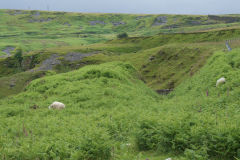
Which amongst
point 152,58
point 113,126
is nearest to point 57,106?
point 113,126

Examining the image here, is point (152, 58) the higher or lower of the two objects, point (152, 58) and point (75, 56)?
the higher

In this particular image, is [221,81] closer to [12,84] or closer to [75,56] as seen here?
[12,84]

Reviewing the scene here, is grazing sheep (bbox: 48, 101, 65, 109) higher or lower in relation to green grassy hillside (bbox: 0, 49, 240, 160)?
lower

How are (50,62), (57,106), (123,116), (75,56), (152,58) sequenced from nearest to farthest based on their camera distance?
1. (123,116)
2. (57,106)
3. (152,58)
4. (50,62)
5. (75,56)

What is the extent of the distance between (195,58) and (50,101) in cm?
3833

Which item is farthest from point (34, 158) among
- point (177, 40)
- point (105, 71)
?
point (177, 40)

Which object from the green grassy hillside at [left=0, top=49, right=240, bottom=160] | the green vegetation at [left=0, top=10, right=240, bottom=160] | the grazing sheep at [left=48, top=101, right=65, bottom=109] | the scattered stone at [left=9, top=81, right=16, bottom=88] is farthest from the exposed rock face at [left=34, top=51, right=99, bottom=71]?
the grazing sheep at [left=48, top=101, right=65, bottom=109]

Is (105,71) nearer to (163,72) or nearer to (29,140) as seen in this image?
(29,140)

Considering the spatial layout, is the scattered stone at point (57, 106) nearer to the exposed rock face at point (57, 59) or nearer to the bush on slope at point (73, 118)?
the bush on slope at point (73, 118)

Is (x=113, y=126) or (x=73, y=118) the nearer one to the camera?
(x=113, y=126)

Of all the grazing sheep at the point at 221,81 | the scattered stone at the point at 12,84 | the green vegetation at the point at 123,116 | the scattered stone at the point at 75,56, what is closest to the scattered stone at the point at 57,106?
the green vegetation at the point at 123,116

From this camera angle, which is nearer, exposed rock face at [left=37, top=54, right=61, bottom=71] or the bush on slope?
the bush on slope

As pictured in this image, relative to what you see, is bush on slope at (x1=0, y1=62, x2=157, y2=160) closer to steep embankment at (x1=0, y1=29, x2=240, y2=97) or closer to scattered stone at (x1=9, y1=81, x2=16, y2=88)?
steep embankment at (x1=0, y1=29, x2=240, y2=97)

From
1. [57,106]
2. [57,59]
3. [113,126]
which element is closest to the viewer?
[113,126]
